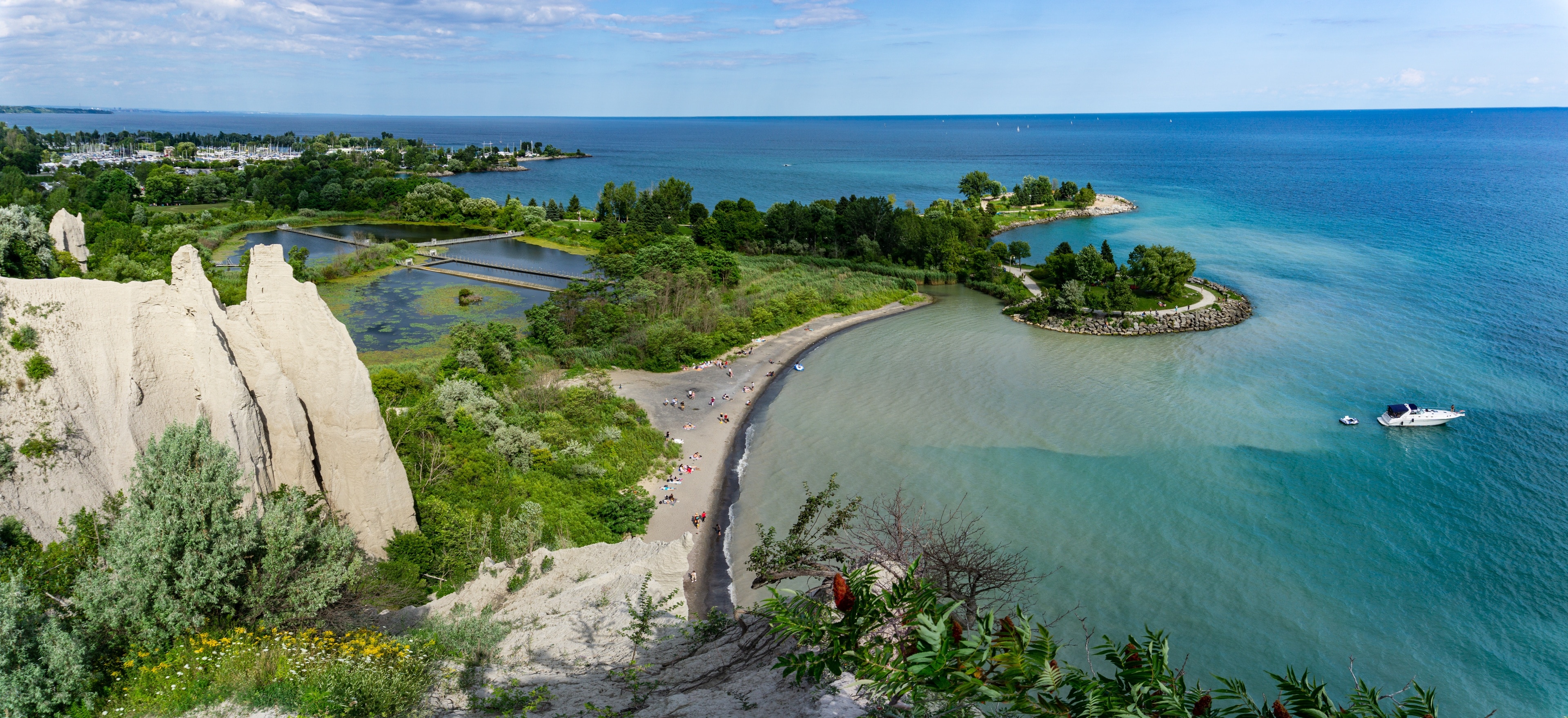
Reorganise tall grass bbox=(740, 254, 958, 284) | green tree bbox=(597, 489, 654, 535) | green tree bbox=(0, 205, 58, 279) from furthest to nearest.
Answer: tall grass bbox=(740, 254, 958, 284) < green tree bbox=(0, 205, 58, 279) < green tree bbox=(597, 489, 654, 535)

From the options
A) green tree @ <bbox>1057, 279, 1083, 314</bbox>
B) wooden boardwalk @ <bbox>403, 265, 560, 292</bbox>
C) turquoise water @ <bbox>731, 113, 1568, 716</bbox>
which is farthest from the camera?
wooden boardwalk @ <bbox>403, 265, 560, 292</bbox>

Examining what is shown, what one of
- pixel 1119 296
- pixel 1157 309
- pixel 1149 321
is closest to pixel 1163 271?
pixel 1157 309

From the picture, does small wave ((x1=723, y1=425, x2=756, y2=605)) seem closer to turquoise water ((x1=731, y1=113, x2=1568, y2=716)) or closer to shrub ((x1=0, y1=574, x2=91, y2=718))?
turquoise water ((x1=731, y1=113, x2=1568, y2=716))

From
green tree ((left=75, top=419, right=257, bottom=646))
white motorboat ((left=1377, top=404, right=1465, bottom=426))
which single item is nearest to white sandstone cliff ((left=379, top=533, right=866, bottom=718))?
green tree ((left=75, top=419, right=257, bottom=646))

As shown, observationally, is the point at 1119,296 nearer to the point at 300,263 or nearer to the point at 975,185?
the point at 975,185

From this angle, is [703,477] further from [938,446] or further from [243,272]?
[243,272]

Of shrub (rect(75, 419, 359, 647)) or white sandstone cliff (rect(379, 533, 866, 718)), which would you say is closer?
white sandstone cliff (rect(379, 533, 866, 718))

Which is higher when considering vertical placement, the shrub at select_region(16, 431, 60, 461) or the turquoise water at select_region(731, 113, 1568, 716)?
the shrub at select_region(16, 431, 60, 461)

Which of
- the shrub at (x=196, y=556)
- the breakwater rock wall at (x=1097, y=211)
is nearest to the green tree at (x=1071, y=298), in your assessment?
the breakwater rock wall at (x=1097, y=211)
